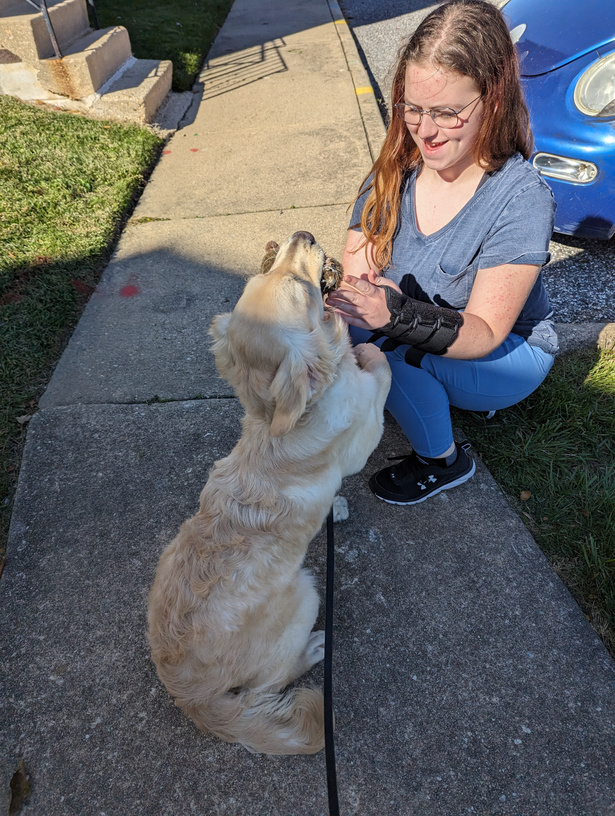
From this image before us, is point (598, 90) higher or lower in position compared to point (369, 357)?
higher

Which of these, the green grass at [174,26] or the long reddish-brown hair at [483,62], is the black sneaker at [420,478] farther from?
the green grass at [174,26]

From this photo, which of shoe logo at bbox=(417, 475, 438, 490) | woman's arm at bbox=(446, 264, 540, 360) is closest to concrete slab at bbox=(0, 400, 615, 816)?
shoe logo at bbox=(417, 475, 438, 490)

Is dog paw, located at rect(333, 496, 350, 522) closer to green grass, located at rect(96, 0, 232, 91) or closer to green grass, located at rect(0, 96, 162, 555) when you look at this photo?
green grass, located at rect(0, 96, 162, 555)

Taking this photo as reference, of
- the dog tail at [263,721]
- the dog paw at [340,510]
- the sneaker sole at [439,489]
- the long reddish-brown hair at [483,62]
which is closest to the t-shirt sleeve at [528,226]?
the long reddish-brown hair at [483,62]

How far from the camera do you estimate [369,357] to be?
A: 2.32m

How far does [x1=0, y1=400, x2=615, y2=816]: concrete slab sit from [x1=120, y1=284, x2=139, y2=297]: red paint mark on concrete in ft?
5.86

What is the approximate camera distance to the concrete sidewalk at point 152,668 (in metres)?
1.81

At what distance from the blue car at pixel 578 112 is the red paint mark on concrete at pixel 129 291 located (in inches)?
129

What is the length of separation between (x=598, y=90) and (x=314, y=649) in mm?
4038

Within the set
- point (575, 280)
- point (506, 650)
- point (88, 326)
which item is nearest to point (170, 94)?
point (88, 326)

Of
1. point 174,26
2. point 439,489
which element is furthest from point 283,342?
point 174,26

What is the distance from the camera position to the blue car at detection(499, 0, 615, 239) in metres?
3.30

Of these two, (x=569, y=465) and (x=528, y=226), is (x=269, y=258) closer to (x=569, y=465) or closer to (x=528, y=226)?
(x=528, y=226)

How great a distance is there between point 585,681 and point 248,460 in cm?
165
